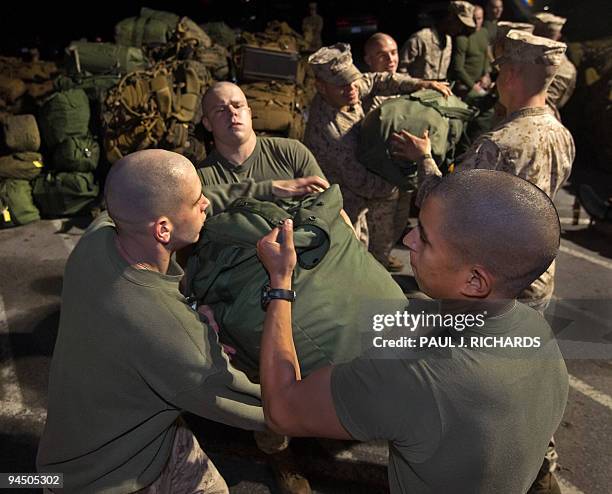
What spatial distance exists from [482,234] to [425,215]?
0.59 ft

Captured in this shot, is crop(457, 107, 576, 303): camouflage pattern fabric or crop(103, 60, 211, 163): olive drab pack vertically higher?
crop(457, 107, 576, 303): camouflage pattern fabric

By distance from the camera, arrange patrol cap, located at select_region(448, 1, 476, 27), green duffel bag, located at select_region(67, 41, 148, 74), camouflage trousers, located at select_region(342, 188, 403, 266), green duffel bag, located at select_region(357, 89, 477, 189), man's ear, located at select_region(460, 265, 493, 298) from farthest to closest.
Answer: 1. green duffel bag, located at select_region(67, 41, 148, 74)
2. patrol cap, located at select_region(448, 1, 476, 27)
3. camouflage trousers, located at select_region(342, 188, 403, 266)
4. green duffel bag, located at select_region(357, 89, 477, 189)
5. man's ear, located at select_region(460, 265, 493, 298)

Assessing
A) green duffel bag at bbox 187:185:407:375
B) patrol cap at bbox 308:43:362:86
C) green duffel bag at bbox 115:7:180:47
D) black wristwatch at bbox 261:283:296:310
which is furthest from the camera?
green duffel bag at bbox 115:7:180:47

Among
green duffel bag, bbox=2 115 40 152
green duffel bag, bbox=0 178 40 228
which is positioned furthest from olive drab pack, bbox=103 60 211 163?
green duffel bag, bbox=0 178 40 228

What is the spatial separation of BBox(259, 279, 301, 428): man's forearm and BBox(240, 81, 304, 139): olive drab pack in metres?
5.37

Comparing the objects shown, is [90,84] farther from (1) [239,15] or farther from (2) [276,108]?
(1) [239,15]

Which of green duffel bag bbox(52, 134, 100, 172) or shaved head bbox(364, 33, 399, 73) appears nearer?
shaved head bbox(364, 33, 399, 73)

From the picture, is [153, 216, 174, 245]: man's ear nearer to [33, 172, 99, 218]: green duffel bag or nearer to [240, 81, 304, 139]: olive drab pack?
[240, 81, 304, 139]: olive drab pack

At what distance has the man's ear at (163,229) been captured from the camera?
70.7 inches

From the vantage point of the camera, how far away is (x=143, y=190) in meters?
1.76

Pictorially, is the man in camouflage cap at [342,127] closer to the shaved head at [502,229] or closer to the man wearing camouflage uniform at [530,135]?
the man wearing camouflage uniform at [530,135]

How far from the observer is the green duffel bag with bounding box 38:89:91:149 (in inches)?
259

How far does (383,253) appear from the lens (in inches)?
198

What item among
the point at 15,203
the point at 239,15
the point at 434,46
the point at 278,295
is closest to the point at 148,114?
the point at 15,203
